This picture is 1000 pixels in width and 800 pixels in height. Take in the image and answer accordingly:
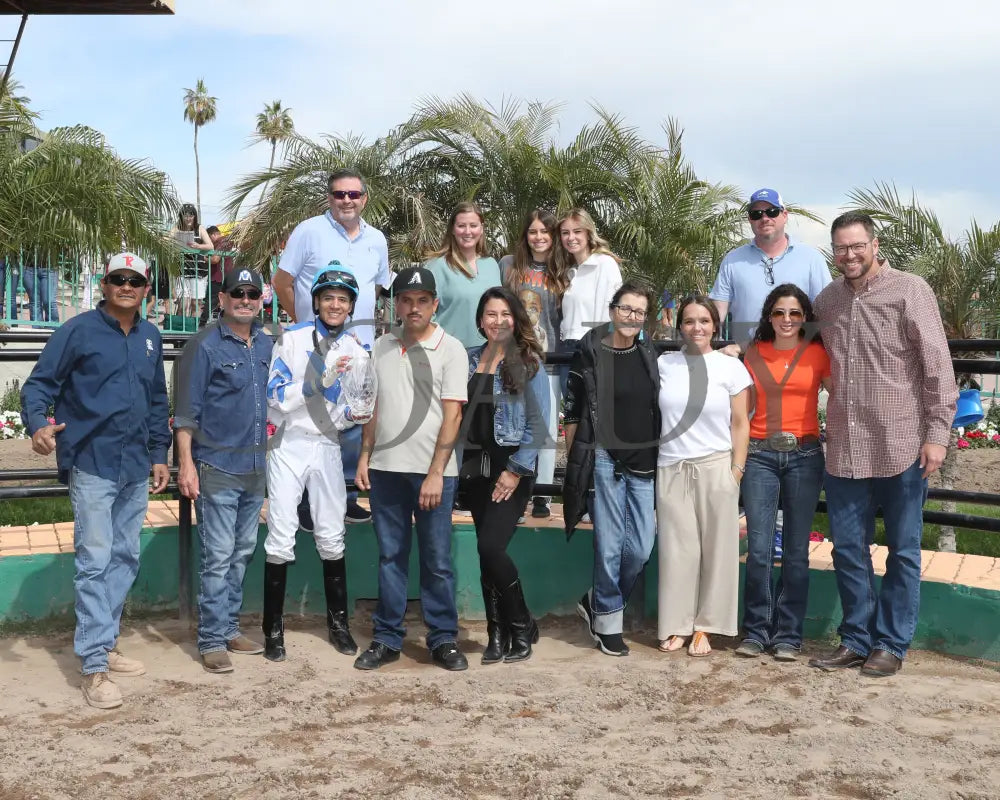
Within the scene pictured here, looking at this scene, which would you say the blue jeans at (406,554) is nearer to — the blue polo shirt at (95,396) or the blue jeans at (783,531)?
the blue polo shirt at (95,396)

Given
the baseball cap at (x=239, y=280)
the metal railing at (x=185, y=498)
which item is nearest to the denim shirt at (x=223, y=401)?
the baseball cap at (x=239, y=280)

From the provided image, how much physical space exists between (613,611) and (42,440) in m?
2.74

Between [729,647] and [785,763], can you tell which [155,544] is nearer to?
[729,647]

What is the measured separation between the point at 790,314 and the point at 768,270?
2.35 ft

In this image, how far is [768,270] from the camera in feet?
18.8

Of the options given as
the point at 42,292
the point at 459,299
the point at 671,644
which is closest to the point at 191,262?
the point at 42,292

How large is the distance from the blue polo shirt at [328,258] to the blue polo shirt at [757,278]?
6.18 ft

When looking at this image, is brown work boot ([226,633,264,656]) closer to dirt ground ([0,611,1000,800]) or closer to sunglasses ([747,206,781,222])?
dirt ground ([0,611,1000,800])

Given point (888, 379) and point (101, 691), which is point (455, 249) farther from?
point (101, 691)

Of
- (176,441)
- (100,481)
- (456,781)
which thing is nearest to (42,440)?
(100,481)

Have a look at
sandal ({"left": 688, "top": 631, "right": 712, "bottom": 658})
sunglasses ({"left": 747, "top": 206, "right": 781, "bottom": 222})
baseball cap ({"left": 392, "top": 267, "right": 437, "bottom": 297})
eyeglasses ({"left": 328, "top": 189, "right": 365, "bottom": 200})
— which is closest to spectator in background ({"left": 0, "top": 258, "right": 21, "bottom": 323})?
eyeglasses ({"left": 328, "top": 189, "right": 365, "bottom": 200})

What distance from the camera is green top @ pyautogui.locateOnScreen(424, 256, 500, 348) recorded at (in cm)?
594

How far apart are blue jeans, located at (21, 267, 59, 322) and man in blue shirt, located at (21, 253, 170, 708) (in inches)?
316

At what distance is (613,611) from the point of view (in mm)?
5242
